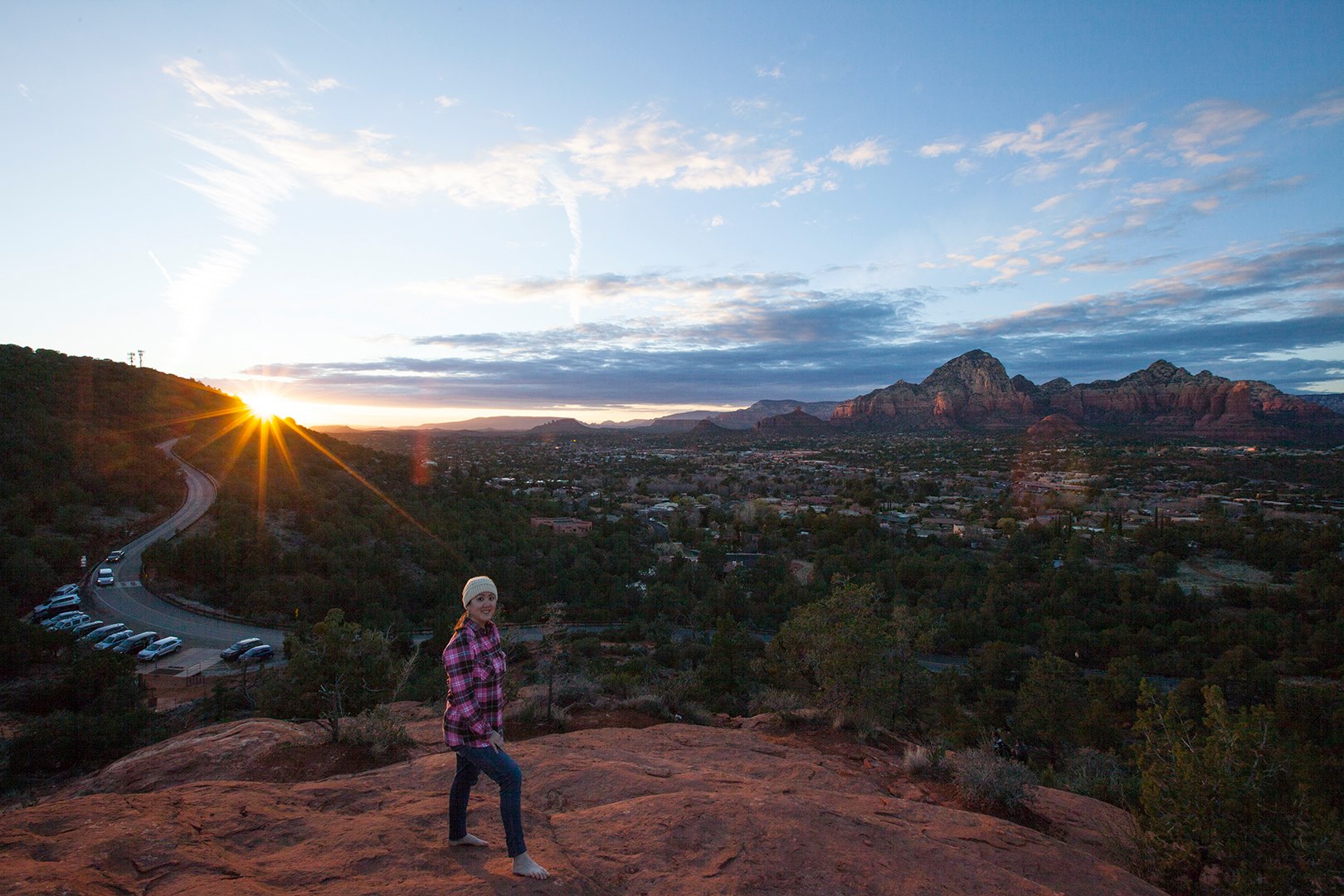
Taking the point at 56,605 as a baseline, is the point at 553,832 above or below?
above

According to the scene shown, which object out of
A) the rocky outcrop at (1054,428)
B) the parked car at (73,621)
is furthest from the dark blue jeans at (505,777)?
the rocky outcrop at (1054,428)

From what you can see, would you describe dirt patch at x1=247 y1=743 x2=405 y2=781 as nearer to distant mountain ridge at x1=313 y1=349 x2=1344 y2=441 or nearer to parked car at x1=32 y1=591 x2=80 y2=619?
parked car at x1=32 y1=591 x2=80 y2=619

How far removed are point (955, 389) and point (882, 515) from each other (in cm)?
12462

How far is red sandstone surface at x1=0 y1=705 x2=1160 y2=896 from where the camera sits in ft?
12.3

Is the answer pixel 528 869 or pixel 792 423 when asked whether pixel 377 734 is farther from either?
pixel 792 423

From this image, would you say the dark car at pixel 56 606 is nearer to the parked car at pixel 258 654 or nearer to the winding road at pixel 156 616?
the winding road at pixel 156 616

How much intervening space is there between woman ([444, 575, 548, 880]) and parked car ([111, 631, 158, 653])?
21095 mm

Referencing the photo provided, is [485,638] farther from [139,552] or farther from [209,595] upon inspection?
[139,552]

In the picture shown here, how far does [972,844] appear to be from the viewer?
5.27 m

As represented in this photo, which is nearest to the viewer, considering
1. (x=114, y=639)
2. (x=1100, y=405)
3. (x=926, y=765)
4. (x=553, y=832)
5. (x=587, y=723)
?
(x=553, y=832)

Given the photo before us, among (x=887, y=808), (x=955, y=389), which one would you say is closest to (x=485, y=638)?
(x=887, y=808)

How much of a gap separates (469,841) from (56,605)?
25.4 metres

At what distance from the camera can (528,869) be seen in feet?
12.8

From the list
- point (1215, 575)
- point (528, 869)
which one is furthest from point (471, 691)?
point (1215, 575)
